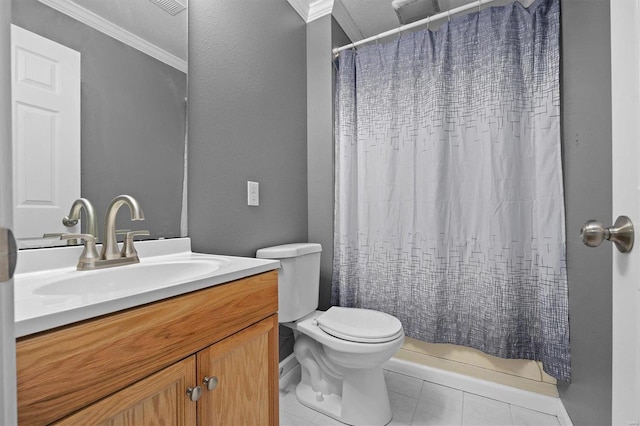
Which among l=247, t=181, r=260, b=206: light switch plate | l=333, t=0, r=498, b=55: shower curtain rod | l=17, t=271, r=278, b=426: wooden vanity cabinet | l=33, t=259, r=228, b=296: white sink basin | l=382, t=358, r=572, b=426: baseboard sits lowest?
l=382, t=358, r=572, b=426: baseboard

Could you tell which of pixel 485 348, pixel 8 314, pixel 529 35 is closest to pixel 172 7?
pixel 8 314

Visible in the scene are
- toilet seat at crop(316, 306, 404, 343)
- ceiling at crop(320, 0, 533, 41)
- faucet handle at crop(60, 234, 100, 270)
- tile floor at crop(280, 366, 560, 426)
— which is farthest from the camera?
ceiling at crop(320, 0, 533, 41)

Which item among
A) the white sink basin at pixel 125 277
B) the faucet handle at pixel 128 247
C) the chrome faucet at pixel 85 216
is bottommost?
the white sink basin at pixel 125 277

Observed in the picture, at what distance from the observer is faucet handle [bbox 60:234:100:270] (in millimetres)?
833

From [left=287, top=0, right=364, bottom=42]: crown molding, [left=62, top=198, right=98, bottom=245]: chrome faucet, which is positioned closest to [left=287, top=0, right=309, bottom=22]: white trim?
[left=287, top=0, right=364, bottom=42]: crown molding

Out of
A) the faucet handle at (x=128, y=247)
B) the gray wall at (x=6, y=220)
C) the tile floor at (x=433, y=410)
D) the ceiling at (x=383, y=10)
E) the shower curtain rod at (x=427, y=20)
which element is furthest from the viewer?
the ceiling at (x=383, y=10)

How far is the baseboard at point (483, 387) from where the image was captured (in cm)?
142

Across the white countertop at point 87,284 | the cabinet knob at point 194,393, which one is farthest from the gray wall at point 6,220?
the cabinet knob at point 194,393

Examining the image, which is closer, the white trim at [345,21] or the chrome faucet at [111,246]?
the chrome faucet at [111,246]

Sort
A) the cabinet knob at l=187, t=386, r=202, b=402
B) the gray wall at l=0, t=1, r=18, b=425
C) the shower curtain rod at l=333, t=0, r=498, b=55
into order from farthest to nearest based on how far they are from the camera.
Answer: the shower curtain rod at l=333, t=0, r=498, b=55 < the cabinet knob at l=187, t=386, r=202, b=402 < the gray wall at l=0, t=1, r=18, b=425

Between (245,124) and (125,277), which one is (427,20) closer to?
(245,124)

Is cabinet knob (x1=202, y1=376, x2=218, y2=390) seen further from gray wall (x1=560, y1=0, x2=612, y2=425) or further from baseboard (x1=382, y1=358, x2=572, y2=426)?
baseboard (x1=382, y1=358, x2=572, y2=426)

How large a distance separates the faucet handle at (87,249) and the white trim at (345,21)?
72.1 inches

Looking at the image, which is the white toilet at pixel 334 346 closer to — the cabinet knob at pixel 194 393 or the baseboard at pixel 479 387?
the baseboard at pixel 479 387
